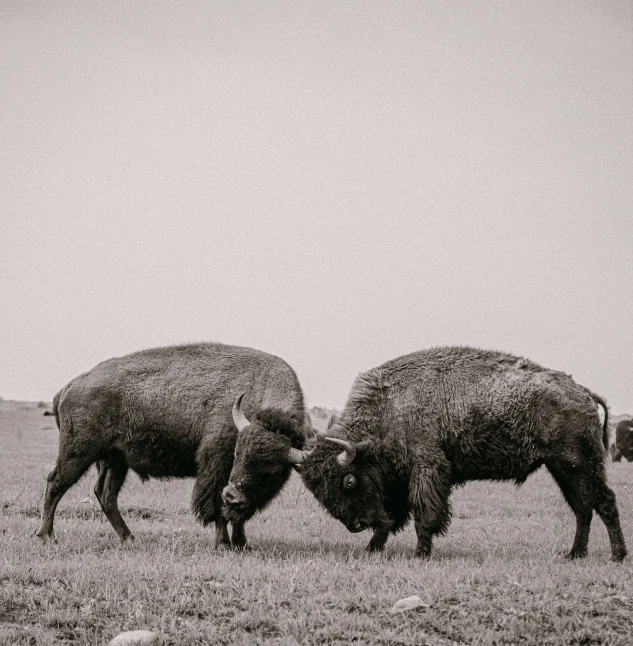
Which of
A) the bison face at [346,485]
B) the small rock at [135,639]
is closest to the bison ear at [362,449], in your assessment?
the bison face at [346,485]

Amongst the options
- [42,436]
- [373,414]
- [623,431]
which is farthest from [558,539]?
[42,436]

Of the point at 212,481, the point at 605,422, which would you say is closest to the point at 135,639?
the point at 212,481

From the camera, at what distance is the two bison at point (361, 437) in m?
8.65

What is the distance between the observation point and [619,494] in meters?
14.0

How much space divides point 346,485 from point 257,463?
1107mm

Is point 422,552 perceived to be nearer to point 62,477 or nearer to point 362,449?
point 362,449

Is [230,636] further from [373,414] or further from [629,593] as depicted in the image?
[373,414]

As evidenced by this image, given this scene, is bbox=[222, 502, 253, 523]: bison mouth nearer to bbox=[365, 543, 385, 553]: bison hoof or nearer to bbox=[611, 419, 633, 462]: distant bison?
bbox=[365, 543, 385, 553]: bison hoof

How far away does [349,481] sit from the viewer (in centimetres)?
879

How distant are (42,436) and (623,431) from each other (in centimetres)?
2082

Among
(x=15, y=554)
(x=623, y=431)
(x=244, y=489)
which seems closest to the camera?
(x=15, y=554)

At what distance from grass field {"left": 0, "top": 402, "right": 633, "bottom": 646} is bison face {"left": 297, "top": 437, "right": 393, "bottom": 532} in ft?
1.38

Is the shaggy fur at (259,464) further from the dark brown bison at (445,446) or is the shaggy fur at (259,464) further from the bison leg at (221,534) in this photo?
the bison leg at (221,534)

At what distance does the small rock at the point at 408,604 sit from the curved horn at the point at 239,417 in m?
3.64
